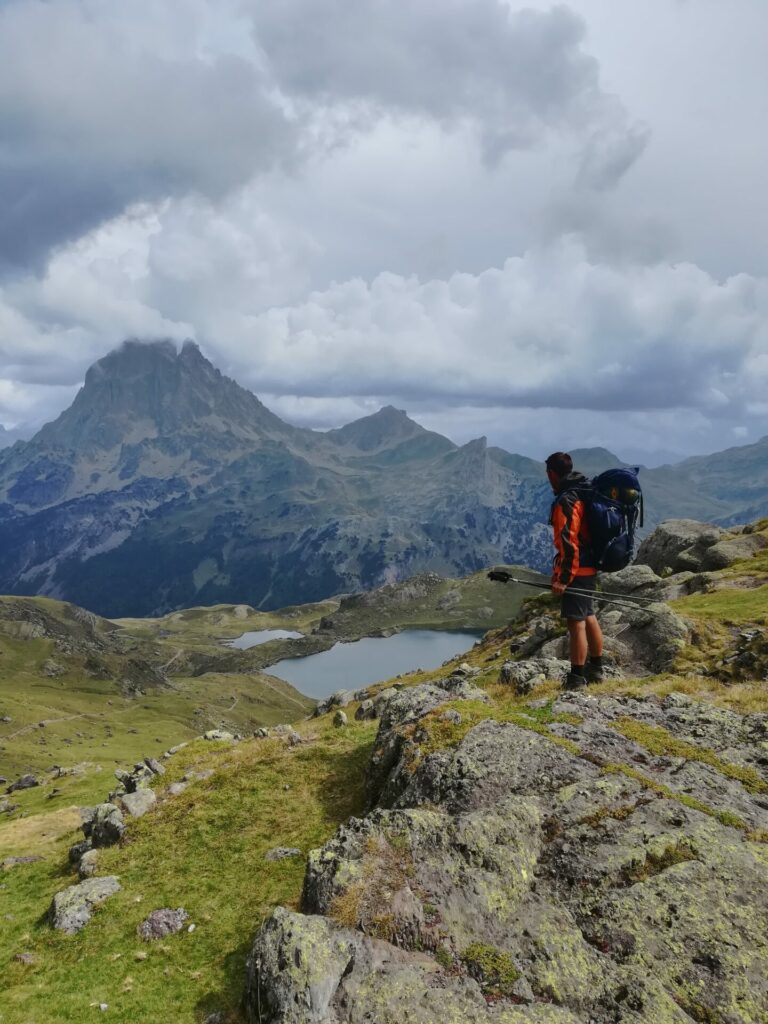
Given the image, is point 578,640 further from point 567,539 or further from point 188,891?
point 188,891

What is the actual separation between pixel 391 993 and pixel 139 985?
22.8 feet

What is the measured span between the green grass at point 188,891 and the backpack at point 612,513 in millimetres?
12029

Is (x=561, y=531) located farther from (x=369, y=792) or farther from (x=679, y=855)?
(x=369, y=792)

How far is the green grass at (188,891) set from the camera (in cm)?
1301

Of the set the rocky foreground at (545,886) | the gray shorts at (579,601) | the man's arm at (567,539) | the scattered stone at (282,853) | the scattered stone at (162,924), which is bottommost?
the scattered stone at (162,924)

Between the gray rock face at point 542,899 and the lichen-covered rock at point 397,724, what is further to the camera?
the lichen-covered rock at point 397,724

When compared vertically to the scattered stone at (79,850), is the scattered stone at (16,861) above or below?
below

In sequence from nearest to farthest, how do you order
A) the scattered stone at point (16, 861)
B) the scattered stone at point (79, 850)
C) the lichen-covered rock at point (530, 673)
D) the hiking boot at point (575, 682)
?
the scattered stone at point (79, 850)
the hiking boot at point (575, 682)
the scattered stone at point (16, 861)
the lichen-covered rock at point (530, 673)

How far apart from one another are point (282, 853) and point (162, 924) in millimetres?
3694

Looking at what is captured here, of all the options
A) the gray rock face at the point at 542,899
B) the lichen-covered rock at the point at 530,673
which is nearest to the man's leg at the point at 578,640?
the lichen-covered rock at the point at 530,673

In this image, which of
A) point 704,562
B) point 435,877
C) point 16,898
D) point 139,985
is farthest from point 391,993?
point 704,562

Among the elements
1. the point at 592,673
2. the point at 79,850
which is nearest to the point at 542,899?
the point at 592,673

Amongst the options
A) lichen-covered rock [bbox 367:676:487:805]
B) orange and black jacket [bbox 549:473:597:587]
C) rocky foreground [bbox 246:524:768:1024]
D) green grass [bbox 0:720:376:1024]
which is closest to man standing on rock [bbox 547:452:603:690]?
orange and black jacket [bbox 549:473:597:587]

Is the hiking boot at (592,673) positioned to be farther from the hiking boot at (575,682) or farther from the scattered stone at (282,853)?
the scattered stone at (282,853)
